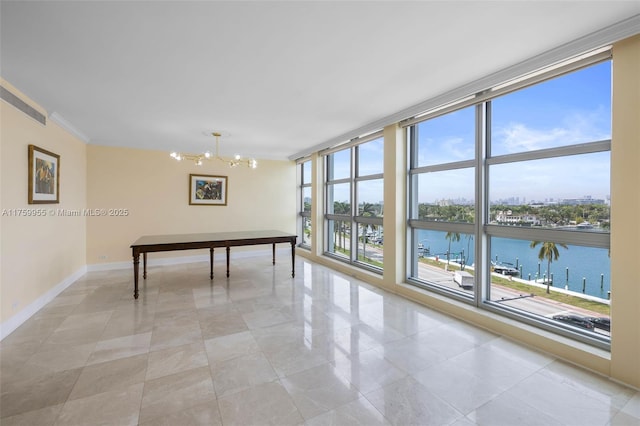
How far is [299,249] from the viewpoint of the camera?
7102mm

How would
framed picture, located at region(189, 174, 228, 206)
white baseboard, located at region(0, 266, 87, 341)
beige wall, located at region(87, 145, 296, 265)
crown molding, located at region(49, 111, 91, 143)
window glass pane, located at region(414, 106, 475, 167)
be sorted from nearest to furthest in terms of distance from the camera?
white baseboard, located at region(0, 266, 87, 341) < window glass pane, located at region(414, 106, 475, 167) < crown molding, located at region(49, 111, 91, 143) < beige wall, located at region(87, 145, 296, 265) < framed picture, located at region(189, 174, 228, 206)

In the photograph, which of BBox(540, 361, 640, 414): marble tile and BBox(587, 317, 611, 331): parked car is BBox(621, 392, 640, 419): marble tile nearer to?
BBox(540, 361, 640, 414): marble tile

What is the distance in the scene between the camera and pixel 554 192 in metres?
2.61

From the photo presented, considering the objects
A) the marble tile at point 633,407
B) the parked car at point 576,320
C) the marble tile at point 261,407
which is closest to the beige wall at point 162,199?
the marble tile at point 261,407

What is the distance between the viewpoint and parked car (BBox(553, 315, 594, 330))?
95.6 inches

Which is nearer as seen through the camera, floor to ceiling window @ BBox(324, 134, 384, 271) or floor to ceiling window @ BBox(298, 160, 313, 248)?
floor to ceiling window @ BBox(324, 134, 384, 271)

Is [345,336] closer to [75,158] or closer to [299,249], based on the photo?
[299,249]

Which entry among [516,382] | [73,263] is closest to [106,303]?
[73,263]

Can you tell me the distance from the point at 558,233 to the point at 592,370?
1.13 metres

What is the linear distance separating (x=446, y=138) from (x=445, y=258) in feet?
5.29

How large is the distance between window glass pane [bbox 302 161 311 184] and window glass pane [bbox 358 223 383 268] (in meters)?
2.44

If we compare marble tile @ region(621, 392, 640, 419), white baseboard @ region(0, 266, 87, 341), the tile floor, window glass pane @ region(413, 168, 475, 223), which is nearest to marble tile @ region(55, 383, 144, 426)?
the tile floor

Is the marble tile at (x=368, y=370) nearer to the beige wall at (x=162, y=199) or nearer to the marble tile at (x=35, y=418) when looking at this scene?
the marble tile at (x=35, y=418)

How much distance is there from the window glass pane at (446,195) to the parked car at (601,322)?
136 centimetres
